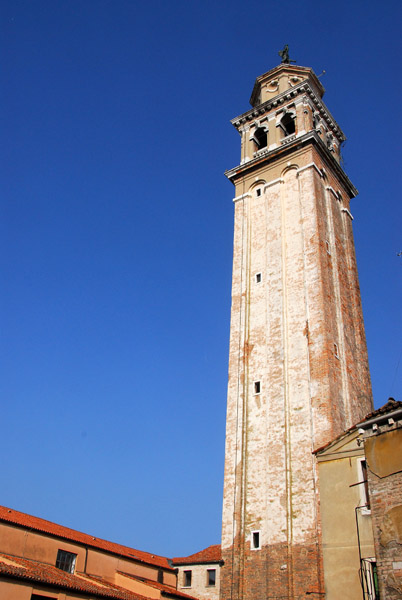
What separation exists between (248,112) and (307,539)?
2779cm

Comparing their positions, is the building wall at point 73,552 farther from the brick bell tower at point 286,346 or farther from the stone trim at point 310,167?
the stone trim at point 310,167

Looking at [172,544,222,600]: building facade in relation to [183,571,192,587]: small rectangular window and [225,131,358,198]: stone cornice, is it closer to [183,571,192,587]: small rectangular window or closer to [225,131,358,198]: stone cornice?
[183,571,192,587]: small rectangular window

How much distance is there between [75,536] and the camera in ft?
93.8

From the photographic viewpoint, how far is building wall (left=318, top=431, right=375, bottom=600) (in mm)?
15578

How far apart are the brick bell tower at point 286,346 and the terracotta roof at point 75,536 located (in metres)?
8.71

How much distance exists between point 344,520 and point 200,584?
14721mm

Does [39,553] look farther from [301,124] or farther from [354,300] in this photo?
[301,124]

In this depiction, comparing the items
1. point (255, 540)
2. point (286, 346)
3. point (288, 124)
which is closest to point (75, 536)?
point (255, 540)

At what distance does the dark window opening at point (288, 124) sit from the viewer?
1452 inches

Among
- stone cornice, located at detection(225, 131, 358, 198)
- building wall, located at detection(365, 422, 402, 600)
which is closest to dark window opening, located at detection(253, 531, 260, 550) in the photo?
building wall, located at detection(365, 422, 402, 600)

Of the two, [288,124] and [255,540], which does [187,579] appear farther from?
[288,124]

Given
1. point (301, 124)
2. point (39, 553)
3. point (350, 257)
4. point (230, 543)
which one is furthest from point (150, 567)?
point (301, 124)

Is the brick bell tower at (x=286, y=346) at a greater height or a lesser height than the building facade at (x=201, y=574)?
greater

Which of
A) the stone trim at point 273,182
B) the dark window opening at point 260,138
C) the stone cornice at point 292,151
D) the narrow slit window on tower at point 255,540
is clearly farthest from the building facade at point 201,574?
the dark window opening at point 260,138
